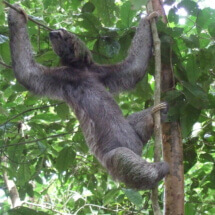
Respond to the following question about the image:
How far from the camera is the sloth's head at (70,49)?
492 cm

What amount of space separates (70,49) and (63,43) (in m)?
0.22

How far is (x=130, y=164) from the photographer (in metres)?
4.19

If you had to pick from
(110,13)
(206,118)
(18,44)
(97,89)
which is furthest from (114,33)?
(206,118)

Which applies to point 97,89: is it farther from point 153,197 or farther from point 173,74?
point 153,197

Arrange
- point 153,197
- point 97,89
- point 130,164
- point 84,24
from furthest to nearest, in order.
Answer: point 97,89 → point 84,24 → point 130,164 → point 153,197

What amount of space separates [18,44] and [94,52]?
3.70ft

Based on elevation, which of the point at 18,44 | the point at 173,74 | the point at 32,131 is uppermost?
the point at 18,44

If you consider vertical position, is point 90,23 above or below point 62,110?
above

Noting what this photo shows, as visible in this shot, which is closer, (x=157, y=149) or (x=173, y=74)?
(x=157, y=149)

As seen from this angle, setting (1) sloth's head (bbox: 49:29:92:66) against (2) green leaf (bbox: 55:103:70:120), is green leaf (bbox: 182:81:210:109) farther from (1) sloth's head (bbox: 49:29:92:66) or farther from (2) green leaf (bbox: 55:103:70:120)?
(2) green leaf (bbox: 55:103:70:120)

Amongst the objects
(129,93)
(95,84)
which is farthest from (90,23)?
(129,93)

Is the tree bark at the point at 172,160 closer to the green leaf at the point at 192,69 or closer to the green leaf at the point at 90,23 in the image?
the green leaf at the point at 192,69

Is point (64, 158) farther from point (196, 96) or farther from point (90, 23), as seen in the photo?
point (196, 96)

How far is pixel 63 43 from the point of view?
506 centimetres
